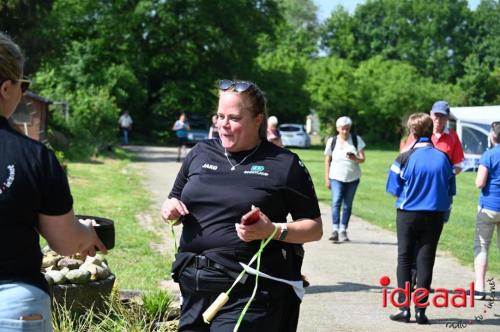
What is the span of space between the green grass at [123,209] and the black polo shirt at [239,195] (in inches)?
127

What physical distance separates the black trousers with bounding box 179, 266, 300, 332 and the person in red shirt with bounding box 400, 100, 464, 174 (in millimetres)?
4769

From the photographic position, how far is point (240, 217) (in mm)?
3684

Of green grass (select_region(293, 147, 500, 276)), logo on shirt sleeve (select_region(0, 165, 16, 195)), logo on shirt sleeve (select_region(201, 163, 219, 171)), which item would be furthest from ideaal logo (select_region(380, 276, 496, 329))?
logo on shirt sleeve (select_region(0, 165, 16, 195))

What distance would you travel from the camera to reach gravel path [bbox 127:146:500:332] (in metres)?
7.09

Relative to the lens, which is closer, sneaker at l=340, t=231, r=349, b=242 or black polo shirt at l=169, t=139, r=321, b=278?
black polo shirt at l=169, t=139, r=321, b=278

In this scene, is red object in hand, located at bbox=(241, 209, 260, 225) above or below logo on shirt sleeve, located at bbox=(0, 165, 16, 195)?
below

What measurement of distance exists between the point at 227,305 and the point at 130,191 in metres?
14.7

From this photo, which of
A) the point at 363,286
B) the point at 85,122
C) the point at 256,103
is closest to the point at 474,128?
the point at 85,122

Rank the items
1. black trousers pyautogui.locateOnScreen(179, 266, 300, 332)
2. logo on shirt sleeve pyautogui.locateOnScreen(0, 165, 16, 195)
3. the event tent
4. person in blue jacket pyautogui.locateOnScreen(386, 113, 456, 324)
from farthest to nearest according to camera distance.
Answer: the event tent, person in blue jacket pyautogui.locateOnScreen(386, 113, 456, 324), black trousers pyautogui.locateOnScreen(179, 266, 300, 332), logo on shirt sleeve pyautogui.locateOnScreen(0, 165, 16, 195)

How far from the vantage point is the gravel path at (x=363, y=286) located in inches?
279

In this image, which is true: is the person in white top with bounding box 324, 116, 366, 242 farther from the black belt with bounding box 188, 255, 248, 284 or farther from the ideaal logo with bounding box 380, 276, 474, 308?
the black belt with bounding box 188, 255, 248, 284

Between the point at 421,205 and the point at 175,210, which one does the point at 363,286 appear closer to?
the point at 421,205

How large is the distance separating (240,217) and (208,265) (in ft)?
0.97

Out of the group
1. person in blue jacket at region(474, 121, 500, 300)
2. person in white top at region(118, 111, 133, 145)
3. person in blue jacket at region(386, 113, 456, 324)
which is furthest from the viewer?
person in white top at region(118, 111, 133, 145)
